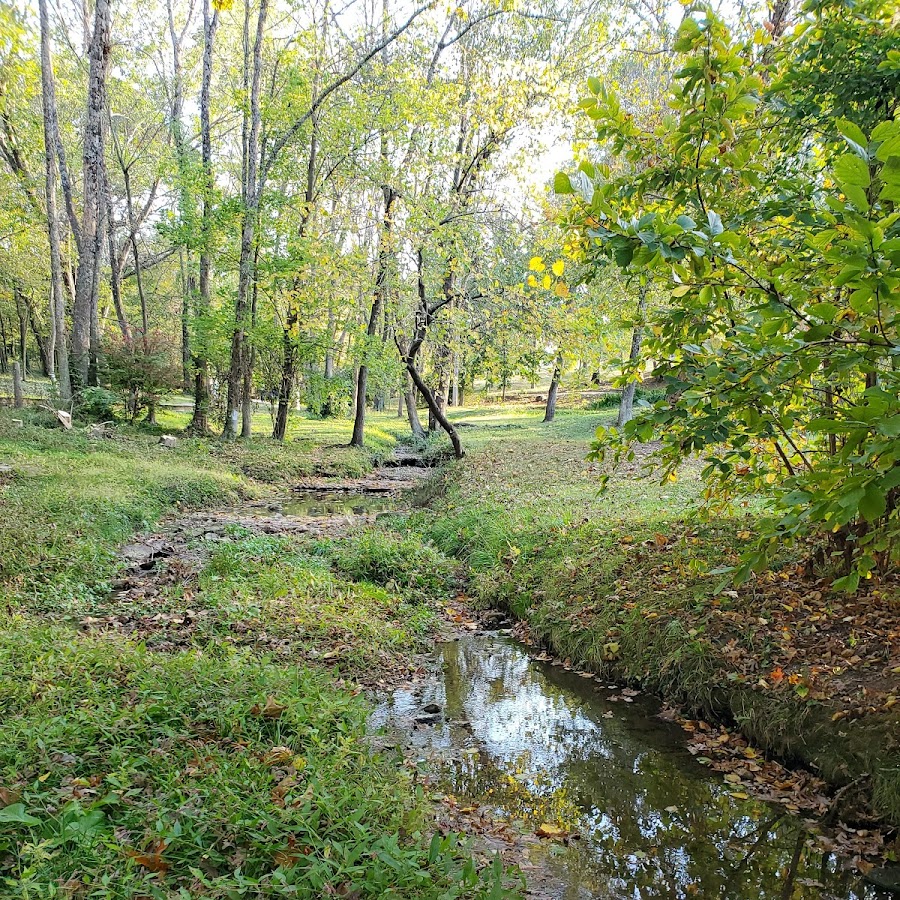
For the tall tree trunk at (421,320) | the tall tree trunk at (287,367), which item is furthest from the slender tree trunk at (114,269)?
the tall tree trunk at (421,320)

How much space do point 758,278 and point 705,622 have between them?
13.1ft

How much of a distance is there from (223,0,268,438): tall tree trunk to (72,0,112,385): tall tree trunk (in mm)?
3533

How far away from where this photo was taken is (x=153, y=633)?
598 cm

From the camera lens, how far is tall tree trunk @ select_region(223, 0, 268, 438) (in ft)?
54.7

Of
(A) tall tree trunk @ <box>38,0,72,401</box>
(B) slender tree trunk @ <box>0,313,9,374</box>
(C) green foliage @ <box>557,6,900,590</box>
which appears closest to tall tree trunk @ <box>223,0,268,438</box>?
(A) tall tree trunk @ <box>38,0,72,401</box>

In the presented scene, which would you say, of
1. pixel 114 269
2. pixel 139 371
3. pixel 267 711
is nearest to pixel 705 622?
pixel 267 711

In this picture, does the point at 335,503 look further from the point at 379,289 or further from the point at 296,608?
the point at 296,608

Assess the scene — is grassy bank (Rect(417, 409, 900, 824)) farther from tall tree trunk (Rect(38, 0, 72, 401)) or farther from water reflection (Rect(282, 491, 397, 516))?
tall tree trunk (Rect(38, 0, 72, 401))

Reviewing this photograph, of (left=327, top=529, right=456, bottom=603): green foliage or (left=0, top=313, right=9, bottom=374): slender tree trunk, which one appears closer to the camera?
(left=327, top=529, right=456, bottom=603): green foliage

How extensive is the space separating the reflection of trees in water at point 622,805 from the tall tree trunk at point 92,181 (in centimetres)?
1603

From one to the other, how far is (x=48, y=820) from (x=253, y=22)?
27.8 meters

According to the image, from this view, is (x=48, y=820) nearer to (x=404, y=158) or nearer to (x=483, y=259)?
(x=483, y=259)

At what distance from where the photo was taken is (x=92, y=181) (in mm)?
15648

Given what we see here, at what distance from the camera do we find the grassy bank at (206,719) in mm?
2818
